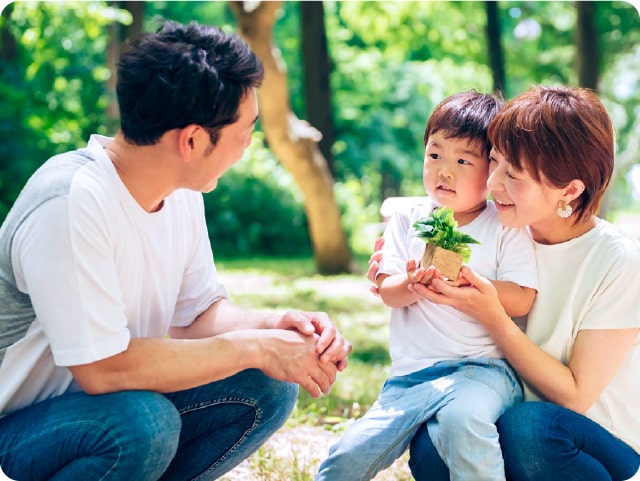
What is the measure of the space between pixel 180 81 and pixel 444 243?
3.07 feet

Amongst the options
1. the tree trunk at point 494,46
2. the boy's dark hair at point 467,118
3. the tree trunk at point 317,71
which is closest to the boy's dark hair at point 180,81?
the boy's dark hair at point 467,118

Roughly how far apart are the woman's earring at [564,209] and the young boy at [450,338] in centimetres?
14

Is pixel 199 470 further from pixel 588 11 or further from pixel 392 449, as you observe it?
pixel 588 11

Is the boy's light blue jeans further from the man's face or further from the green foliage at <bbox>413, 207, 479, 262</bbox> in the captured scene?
the man's face

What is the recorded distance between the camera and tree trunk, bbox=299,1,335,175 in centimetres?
1401

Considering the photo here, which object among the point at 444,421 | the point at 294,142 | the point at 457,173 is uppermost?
the point at 457,173

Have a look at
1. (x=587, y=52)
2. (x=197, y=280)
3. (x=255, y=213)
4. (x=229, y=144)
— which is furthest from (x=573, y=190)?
(x=587, y=52)

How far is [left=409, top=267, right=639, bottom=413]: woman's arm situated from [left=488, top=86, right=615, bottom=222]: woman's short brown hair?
15.9 inches

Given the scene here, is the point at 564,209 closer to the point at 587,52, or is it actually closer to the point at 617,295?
the point at 617,295

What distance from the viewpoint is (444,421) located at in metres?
2.44

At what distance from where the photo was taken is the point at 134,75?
95.8 inches

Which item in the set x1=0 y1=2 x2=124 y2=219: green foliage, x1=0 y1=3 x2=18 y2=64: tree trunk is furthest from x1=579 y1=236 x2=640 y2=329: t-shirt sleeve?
x1=0 y1=3 x2=18 y2=64: tree trunk

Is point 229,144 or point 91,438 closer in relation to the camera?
point 91,438

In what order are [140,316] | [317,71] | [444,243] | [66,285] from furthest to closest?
[317,71] → [140,316] → [444,243] → [66,285]
